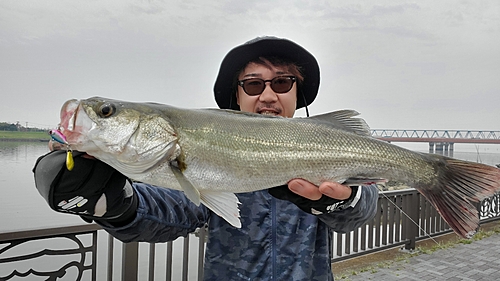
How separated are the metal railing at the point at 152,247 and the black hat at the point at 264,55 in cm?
154

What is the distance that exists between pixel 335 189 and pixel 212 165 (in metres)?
0.68

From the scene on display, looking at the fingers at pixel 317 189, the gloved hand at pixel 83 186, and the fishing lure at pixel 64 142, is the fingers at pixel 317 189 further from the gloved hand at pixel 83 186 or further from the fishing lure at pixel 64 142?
the fishing lure at pixel 64 142

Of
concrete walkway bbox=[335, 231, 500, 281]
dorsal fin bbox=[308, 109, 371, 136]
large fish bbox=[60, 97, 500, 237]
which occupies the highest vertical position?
dorsal fin bbox=[308, 109, 371, 136]

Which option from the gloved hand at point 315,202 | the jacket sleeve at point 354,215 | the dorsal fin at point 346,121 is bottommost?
the jacket sleeve at point 354,215

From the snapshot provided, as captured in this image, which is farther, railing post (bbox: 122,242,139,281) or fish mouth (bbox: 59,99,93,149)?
railing post (bbox: 122,242,139,281)

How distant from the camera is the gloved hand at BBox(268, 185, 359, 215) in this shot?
209cm

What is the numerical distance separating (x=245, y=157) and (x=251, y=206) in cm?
58

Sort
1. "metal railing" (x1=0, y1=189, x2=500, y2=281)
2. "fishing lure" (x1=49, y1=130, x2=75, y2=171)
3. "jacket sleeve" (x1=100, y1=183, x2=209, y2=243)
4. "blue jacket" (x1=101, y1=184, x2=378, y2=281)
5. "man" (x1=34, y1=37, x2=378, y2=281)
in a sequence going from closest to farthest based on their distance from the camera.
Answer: "fishing lure" (x1=49, y1=130, x2=75, y2=171)
"man" (x1=34, y1=37, x2=378, y2=281)
"jacket sleeve" (x1=100, y1=183, x2=209, y2=243)
"blue jacket" (x1=101, y1=184, x2=378, y2=281)
"metal railing" (x1=0, y1=189, x2=500, y2=281)

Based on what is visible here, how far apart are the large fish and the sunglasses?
51 cm

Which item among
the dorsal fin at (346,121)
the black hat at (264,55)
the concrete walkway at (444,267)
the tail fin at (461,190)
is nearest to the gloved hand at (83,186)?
the dorsal fin at (346,121)

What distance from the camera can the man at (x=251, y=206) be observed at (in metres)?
1.90

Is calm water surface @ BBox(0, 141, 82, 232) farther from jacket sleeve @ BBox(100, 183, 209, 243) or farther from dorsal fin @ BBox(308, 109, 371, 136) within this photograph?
dorsal fin @ BBox(308, 109, 371, 136)

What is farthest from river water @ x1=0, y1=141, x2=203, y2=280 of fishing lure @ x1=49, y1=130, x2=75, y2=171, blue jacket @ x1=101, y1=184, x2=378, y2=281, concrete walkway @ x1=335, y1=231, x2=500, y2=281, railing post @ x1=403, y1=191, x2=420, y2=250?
railing post @ x1=403, y1=191, x2=420, y2=250

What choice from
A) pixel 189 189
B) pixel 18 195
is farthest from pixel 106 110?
pixel 18 195
